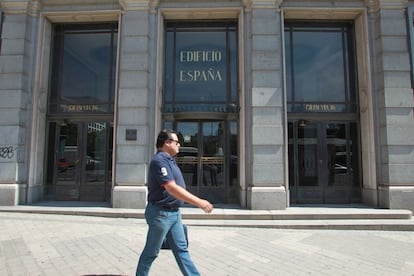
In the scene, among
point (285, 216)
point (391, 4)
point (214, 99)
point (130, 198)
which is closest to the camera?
point (285, 216)

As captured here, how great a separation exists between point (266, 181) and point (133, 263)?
5.16 meters

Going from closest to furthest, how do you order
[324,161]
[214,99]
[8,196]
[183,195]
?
[183,195] → [8,196] → [324,161] → [214,99]

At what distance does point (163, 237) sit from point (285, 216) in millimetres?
5662

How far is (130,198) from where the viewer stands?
9.09 m

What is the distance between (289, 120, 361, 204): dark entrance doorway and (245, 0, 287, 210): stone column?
1257 mm

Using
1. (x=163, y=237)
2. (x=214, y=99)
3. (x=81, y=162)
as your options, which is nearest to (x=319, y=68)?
(x=214, y=99)

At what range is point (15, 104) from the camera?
9.70 m

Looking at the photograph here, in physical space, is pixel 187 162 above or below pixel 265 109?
below

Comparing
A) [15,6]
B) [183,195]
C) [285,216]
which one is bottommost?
[285,216]

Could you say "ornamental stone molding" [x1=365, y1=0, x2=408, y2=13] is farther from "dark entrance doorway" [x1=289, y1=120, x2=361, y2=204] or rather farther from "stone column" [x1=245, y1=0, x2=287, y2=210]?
"dark entrance doorway" [x1=289, y1=120, x2=361, y2=204]

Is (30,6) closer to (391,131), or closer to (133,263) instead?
(133,263)

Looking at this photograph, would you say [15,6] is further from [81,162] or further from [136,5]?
[81,162]

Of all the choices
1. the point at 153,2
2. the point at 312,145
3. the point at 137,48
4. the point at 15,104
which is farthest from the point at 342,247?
the point at 15,104

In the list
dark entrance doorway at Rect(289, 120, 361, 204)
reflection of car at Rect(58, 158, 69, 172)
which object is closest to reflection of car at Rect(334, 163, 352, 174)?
dark entrance doorway at Rect(289, 120, 361, 204)
